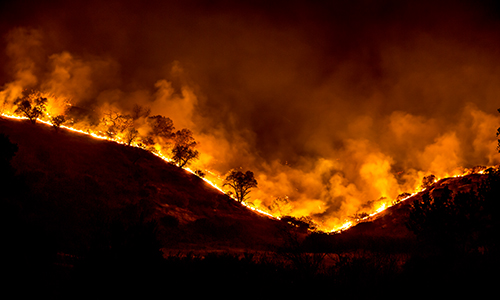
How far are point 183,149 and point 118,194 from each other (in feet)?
68.9

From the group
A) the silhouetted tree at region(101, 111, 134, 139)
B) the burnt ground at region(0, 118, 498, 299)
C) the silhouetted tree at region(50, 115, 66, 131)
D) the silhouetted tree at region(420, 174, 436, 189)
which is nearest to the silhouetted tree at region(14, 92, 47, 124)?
the silhouetted tree at region(50, 115, 66, 131)

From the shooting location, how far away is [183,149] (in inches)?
2044

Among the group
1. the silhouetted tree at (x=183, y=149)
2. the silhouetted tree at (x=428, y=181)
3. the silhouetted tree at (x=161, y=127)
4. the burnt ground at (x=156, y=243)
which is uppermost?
the silhouetted tree at (x=161, y=127)

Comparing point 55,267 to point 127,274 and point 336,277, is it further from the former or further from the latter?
point 336,277

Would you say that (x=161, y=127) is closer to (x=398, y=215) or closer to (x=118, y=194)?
(x=118, y=194)

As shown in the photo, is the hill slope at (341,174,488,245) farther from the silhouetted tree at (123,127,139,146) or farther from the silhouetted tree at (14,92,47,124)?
the silhouetted tree at (14,92,47,124)

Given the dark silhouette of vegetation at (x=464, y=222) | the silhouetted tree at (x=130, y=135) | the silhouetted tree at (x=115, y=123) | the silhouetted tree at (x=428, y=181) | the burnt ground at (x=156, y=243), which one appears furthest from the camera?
the silhouetted tree at (x=115, y=123)

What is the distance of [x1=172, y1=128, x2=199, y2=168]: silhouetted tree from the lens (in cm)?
5097

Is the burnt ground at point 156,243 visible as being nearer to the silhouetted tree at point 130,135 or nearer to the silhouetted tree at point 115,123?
the silhouetted tree at point 130,135

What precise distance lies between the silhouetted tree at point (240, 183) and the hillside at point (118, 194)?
4.93 meters

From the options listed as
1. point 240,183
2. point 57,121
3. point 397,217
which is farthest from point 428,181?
point 57,121

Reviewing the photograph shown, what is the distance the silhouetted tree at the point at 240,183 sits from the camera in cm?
5119

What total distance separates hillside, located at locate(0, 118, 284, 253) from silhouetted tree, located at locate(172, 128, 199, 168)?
2868 millimetres

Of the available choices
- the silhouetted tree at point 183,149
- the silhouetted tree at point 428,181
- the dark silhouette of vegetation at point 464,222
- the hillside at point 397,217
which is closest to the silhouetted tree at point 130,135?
the silhouetted tree at point 183,149
